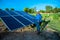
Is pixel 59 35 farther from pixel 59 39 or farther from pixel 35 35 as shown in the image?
pixel 35 35

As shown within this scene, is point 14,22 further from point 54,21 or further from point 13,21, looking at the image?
point 54,21

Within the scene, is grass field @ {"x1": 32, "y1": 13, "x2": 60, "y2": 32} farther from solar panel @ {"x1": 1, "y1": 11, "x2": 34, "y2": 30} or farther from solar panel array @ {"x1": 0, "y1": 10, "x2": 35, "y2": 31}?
solar panel @ {"x1": 1, "y1": 11, "x2": 34, "y2": 30}

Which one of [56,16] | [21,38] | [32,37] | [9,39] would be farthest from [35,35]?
[56,16]

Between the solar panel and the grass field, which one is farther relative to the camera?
the grass field

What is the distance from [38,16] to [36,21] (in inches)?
13.2

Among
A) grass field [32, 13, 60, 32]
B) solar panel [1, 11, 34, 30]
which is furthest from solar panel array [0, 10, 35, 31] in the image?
grass field [32, 13, 60, 32]

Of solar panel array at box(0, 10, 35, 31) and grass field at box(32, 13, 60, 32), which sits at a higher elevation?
solar panel array at box(0, 10, 35, 31)

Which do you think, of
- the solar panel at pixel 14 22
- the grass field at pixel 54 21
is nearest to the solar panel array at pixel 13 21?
the solar panel at pixel 14 22

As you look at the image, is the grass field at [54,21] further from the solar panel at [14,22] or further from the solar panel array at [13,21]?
the solar panel at [14,22]

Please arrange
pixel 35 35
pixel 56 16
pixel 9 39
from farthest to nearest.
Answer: pixel 56 16, pixel 35 35, pixel 9 39

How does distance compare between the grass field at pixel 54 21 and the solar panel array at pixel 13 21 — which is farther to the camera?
the grass field at pixel 54 21

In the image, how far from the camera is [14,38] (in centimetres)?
866

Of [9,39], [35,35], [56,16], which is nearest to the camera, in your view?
[9,39]

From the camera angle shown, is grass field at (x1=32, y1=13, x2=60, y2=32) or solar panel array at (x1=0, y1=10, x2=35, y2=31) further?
grass field at (x1=32, y1=13, x2=60, y2=32)
